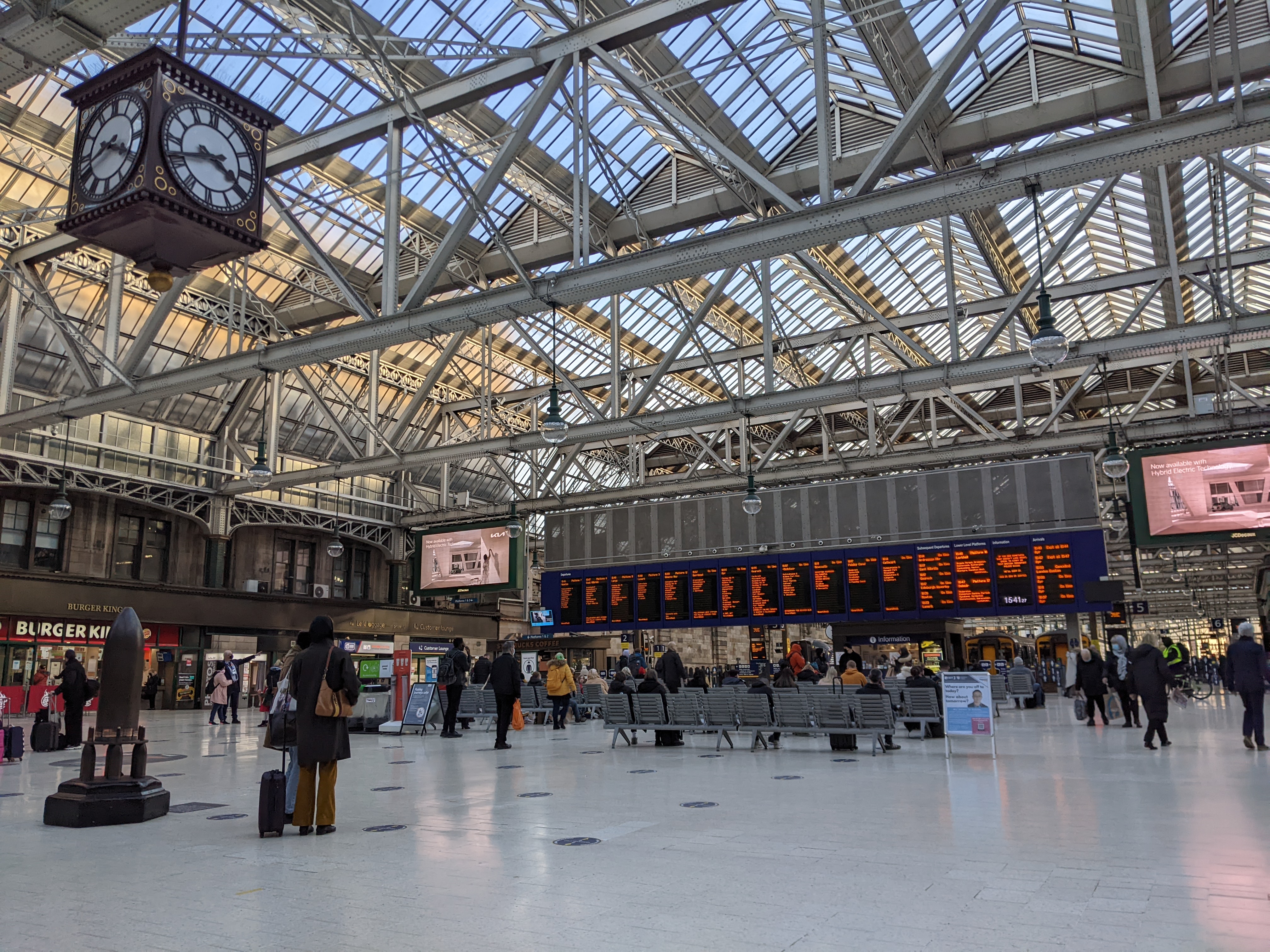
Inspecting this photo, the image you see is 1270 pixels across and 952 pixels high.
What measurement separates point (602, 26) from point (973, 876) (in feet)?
32.5

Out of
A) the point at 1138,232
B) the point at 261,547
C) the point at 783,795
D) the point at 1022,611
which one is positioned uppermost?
the point at 1138,232

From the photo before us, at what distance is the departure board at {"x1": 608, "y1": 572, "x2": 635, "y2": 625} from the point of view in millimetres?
29078

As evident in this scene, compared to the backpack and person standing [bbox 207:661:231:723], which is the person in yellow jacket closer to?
the backpack

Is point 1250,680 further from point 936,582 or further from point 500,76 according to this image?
point 500,76

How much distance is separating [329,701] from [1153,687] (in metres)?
11.1

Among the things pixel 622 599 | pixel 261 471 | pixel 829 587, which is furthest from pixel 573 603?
pixel 261 471

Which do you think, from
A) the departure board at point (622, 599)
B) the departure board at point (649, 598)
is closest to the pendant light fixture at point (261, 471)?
the departure board at point (622, 599)

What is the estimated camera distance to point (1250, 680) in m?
12.3

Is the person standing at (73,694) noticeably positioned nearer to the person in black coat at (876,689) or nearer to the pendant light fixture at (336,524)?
the person in black coat at (876,689)

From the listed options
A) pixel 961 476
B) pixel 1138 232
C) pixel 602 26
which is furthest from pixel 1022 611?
pixel 602 26

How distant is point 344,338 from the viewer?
560 inches

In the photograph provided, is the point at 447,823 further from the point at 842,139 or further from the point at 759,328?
the point at 759,328

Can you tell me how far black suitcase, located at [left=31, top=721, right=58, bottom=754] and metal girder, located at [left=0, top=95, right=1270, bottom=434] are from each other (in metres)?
6.56

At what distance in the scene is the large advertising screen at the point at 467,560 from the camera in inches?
1136
